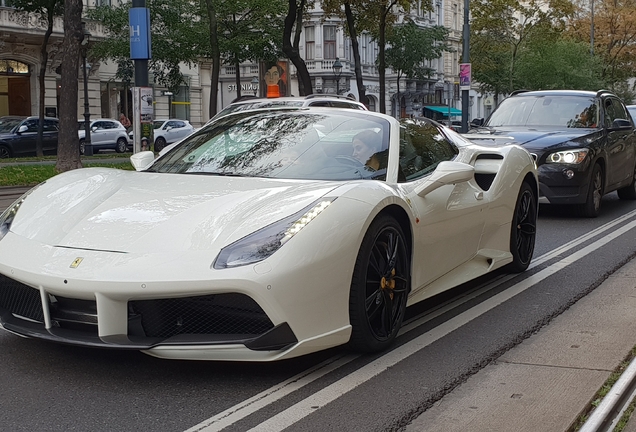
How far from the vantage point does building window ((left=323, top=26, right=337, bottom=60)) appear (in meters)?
60.6

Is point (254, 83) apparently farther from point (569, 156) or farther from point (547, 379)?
point (547, 379)

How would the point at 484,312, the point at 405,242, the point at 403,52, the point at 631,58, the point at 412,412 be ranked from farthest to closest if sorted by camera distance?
the point at 631,58, the point at 403,52, the point at 484,312, the point at 405,242, the point at 412,412

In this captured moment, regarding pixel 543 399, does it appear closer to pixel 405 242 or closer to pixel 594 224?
pixel 405 242

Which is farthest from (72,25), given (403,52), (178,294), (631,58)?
(631,58)

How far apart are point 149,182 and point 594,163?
763 centimetres

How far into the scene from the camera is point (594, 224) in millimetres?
10727

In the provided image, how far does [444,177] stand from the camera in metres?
5.27

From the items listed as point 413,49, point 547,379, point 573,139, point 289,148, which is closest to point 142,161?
point 289,148

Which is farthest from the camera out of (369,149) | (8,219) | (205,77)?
(205,77)

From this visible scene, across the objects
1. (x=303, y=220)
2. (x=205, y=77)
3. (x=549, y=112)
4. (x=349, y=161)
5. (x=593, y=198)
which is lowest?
(x=593, y=198)

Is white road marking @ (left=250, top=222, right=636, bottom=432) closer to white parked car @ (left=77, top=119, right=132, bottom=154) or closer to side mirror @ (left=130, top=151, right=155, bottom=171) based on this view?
side mirror @ (left=130, top=151, right=155, bottom=171)

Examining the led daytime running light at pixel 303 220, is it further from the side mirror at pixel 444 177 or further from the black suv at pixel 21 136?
the black suv at pixel 21 136

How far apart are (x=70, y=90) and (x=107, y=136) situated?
19067 millimetres

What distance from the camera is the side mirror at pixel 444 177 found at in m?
5.23
